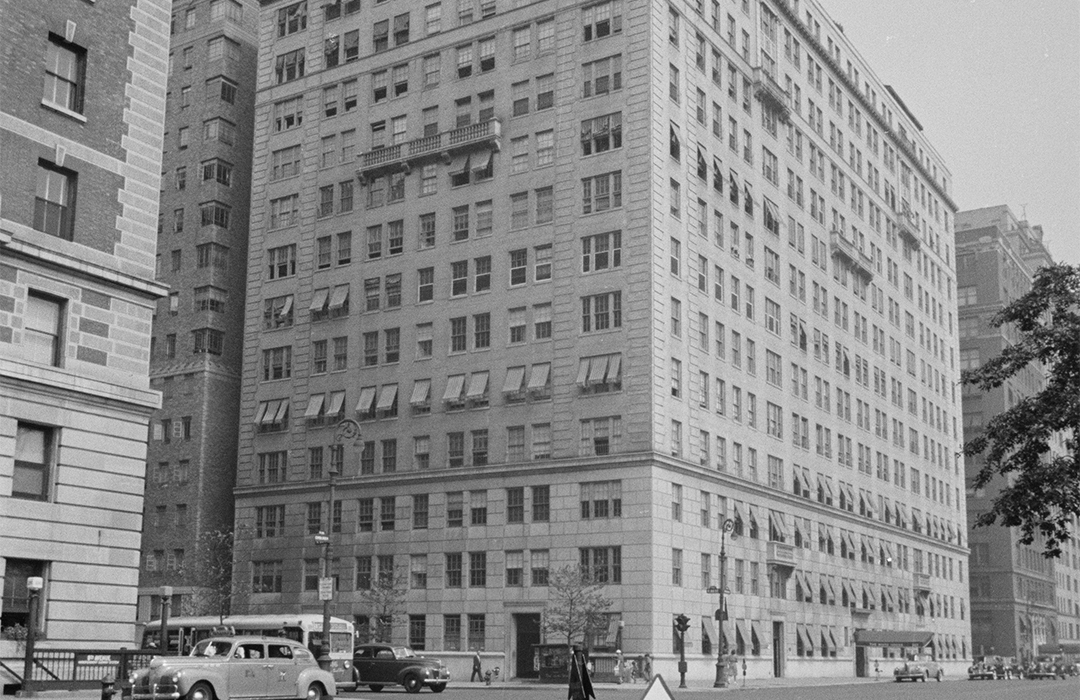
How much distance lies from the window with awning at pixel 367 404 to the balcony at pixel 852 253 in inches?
1524

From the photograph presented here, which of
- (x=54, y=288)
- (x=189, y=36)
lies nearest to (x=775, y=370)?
(x=189, y=36)

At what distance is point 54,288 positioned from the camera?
37.5 m

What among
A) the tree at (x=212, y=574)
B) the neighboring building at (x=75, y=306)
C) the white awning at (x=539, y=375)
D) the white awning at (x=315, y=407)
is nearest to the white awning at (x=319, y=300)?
the white awning at (x=315, y=407)

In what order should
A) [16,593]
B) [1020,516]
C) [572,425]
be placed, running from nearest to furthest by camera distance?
[1020,516] < [16,593] < [572,425]

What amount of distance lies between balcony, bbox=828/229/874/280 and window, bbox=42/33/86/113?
71.6 metres

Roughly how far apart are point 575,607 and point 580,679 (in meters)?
52.9

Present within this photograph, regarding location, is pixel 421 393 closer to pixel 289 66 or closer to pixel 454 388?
pixel 454 388

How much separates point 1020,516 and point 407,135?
6859cm

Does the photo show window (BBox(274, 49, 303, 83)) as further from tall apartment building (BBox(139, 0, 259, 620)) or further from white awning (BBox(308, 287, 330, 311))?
white awning (BBox(308, 287, 330, 311))

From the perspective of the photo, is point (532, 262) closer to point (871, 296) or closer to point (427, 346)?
point (427, 346)

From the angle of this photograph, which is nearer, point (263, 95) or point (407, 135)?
point (407, 135)

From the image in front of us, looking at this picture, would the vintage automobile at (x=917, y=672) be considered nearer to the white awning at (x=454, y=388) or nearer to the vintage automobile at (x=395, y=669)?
the white awning at (x=454, y=388)

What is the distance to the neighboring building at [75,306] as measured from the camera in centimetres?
3634

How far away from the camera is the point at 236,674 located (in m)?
35.7
